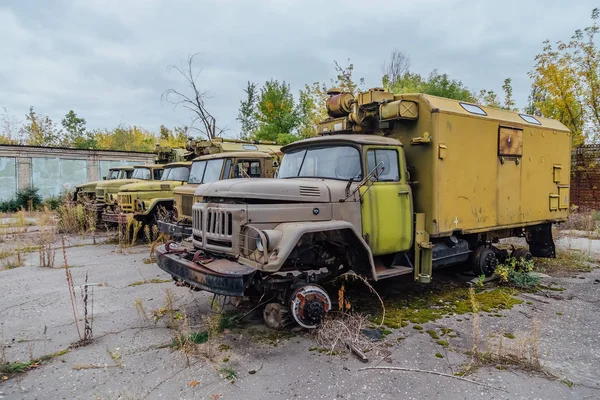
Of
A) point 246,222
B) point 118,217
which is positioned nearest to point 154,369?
point 246,222

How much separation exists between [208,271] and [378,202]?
2267mm

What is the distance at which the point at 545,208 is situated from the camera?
7.27 m

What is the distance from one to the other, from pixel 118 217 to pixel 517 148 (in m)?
9.57

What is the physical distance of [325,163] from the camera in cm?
527

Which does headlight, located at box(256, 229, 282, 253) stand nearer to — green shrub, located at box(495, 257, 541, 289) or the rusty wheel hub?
the rusty wheel hub

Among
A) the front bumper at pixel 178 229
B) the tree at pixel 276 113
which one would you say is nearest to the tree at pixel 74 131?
the tree at pixel 276 113

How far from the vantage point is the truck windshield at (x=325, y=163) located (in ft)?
16.6

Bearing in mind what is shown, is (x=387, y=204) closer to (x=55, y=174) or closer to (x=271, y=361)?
(x=271, y=361)

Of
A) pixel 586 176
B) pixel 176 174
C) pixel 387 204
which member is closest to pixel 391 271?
pixel 387 204

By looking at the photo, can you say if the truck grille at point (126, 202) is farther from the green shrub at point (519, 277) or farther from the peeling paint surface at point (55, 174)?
the peeling paint surface at point (55, 174)

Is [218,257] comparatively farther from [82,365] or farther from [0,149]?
[0,149]

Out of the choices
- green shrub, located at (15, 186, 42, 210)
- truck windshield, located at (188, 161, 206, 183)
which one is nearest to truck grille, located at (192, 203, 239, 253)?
truck windshield, located at (188, 161, 206, 183)

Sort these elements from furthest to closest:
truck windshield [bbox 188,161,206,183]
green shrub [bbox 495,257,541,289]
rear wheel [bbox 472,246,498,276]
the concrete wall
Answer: the concrete wall, truck windshield [bbox 188,161,206,183], rear wheel [bbox 472,246,498,276], green shrub [bbox 495,257,541,289]

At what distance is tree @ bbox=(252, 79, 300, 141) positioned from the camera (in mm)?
21875
